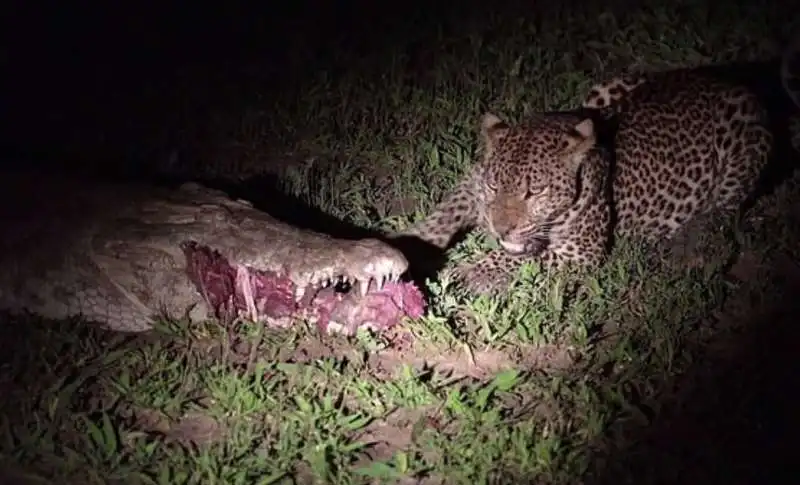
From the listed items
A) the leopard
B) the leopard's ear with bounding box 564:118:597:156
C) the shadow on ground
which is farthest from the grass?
the leopard's ear with bounding box 564:118:597:156

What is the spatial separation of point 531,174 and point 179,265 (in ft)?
6.66

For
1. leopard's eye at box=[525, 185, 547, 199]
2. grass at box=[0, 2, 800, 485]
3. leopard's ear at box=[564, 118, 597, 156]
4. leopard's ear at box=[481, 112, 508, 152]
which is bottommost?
grass at box=[0, 2, 800, 485]

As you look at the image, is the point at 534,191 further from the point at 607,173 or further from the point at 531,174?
the point at 607,173

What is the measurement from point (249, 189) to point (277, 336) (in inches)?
96.7

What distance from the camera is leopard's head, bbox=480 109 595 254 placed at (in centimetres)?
710

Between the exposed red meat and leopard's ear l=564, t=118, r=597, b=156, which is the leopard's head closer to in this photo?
leopard's ear l=564, t=118, r=597, b=156

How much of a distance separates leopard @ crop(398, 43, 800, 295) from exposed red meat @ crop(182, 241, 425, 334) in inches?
36.8

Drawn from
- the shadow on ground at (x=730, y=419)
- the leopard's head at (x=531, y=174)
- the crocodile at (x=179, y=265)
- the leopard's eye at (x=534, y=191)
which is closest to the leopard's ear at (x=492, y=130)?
the leopard's head at (x=531, y=174)

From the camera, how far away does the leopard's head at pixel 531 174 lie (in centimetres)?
710

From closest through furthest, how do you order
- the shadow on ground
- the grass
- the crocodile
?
the shadow on ground
the grass
the crocodile

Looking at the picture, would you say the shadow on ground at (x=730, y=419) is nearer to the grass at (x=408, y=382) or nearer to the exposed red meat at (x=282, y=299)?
the grass at (x=408, y=382)

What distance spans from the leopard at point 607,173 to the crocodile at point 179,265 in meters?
1.01

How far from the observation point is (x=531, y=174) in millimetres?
7082

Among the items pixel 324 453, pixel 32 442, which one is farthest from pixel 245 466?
pixel 32 442
